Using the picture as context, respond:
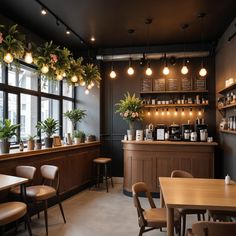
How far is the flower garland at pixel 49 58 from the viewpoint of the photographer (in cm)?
349

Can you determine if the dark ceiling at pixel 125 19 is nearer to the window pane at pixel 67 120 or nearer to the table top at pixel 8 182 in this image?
the window pane at pixel 67 120

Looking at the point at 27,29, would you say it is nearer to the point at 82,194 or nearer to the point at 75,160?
the point at 75,160

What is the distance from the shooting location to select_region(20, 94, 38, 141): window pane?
15.7 ft

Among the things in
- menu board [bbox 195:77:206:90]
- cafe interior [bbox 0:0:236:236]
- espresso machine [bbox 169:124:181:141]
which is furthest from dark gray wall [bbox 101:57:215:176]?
menu board [bbox 195:77:206:90]

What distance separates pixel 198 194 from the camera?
251 cm

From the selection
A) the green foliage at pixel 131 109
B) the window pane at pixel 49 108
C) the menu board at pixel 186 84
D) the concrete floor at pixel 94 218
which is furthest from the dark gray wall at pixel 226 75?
the window pane at pixel 49 108

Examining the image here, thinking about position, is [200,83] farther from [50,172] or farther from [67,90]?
[50,172]

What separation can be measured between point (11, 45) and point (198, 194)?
10.3 feet

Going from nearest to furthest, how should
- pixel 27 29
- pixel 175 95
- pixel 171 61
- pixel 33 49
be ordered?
1. pixel 33 49
2. pixel 27 29
3. pixel 171 61
4. pixel 175 95

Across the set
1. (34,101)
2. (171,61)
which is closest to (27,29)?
(34,101)

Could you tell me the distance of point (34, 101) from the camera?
16.9ft

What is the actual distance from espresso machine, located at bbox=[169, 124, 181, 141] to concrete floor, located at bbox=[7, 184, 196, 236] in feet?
4.74

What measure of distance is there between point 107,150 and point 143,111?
1.43 meters

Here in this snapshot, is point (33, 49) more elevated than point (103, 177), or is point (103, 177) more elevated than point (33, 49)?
point (33, 49)
